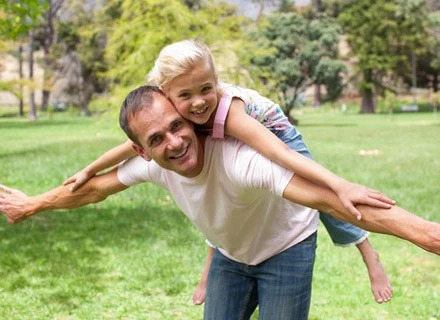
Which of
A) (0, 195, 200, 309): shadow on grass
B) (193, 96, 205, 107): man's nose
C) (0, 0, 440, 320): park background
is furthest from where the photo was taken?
(0, 195, 200, 309): shadow on grass

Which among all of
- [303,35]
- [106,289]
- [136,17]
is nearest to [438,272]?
[106,289]

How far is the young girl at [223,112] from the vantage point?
7.11 feet

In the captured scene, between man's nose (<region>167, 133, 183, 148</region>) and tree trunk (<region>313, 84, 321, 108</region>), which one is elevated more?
man's nose (<region>167, 133, 183, 148</region>)

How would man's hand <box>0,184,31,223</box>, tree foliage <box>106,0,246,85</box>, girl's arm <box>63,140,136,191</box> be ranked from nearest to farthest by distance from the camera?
girl's arm <box>63,140,136,191</box>
man's hand <box>0,184,31,223</box>
tree foliage <box>106,0,246,85</box>

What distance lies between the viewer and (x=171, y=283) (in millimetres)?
5336

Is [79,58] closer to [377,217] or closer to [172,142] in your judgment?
[172,142]

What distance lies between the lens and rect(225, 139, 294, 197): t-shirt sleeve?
230 cm

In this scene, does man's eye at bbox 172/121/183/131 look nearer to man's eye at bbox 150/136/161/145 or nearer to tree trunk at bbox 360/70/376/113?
man's eye at bbox 150/136/161/145

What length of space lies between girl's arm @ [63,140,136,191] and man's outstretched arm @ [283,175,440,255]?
813 millimetres

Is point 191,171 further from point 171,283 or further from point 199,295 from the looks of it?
point 171,283

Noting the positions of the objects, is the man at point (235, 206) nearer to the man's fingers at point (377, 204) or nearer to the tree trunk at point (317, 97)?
the man's fingers at point (377, 204)

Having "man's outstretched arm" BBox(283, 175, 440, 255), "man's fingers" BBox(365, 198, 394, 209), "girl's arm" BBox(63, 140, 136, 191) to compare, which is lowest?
"girl's arm" BBox(63, 140, 136, 191)

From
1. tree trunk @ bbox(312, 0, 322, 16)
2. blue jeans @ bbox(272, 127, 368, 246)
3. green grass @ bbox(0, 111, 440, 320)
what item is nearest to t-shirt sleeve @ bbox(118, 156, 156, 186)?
blue jeans @ bbox(272, 127, 368, 246)

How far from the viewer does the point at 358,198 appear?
2096 mm
